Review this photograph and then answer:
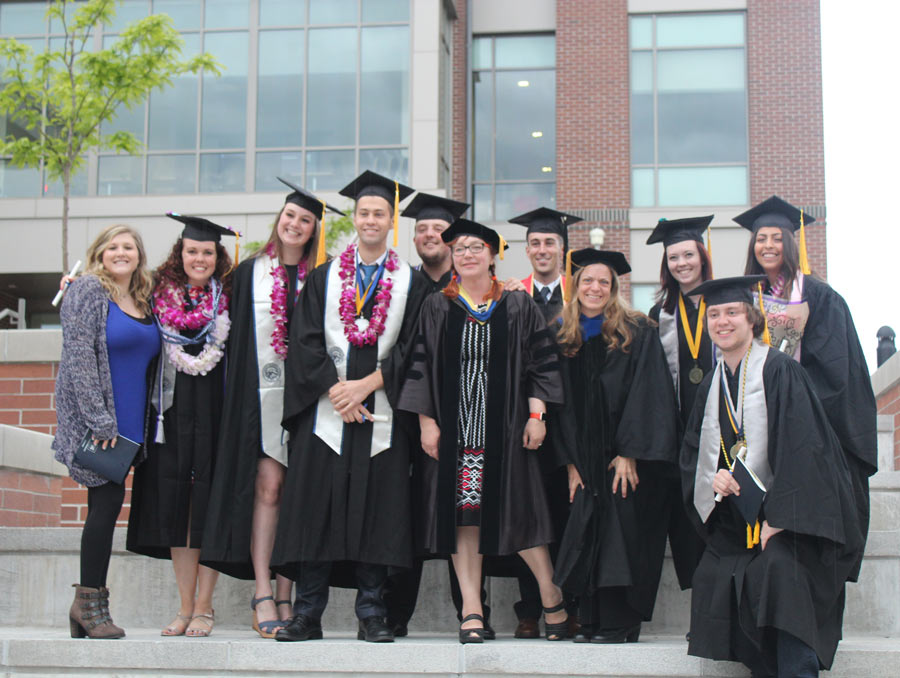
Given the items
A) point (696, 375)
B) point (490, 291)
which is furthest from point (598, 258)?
point (696, 375)

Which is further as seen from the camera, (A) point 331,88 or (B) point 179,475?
(A) point 331,88

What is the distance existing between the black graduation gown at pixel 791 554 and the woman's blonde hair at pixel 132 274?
311 centimetres

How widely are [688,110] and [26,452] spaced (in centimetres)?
1356

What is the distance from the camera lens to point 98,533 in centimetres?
516

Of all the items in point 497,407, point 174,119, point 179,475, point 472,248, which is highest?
point 174,119

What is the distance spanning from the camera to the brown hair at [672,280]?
5.77m

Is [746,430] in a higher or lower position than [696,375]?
lower

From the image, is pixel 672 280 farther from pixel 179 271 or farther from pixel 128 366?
pixel 128 366

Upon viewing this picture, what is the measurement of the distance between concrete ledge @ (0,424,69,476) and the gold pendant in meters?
4.44

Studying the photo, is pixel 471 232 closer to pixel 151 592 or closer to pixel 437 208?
pixel 437 208

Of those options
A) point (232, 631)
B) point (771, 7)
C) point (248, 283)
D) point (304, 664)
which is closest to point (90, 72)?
point (248, 283)

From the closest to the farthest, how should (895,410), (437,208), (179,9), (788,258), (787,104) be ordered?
(788,258) → (437,208) → (895,410) → (787,104) → (179,9)

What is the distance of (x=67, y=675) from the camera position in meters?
4.95

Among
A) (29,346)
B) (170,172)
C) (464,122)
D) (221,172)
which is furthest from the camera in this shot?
(464,122)
